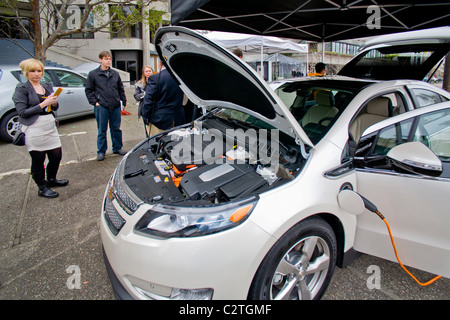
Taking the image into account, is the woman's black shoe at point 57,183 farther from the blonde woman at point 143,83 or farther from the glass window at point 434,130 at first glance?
the glass window at point 434,130

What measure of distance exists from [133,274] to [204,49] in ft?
5.17

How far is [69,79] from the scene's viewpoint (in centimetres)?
714

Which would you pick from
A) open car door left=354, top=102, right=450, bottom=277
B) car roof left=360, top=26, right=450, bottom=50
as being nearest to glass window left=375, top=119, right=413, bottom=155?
open car door left=354, top=102, right=450, bottom=277

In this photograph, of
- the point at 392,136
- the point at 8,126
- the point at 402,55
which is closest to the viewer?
the point at 392,136

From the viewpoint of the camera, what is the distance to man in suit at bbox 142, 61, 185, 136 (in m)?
3.90

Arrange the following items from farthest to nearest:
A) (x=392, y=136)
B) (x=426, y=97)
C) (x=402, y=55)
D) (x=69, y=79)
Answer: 1. (x=69, y=79)
2. (x=402, y=55)
3. (x=426, y=97)
4. (x=392, y=136)

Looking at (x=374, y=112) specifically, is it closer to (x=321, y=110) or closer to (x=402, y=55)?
(x=321, y=110)

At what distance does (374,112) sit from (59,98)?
6.87m

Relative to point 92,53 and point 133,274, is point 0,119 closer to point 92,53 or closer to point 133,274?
point 133,274

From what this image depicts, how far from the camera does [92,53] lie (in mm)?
20609

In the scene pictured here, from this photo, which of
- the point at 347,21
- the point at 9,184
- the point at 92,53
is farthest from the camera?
the point at 92,53

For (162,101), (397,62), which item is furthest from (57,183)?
(397,62)

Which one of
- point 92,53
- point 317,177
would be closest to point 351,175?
point 317,177

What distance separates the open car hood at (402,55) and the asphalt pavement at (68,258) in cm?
278
